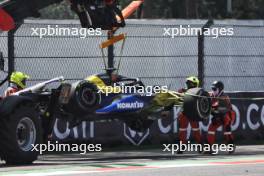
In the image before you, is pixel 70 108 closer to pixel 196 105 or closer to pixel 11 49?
pixel 196 105

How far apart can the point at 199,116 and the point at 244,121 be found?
Answer: 4467mm

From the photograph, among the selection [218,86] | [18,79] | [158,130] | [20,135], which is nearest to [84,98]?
[18,79]

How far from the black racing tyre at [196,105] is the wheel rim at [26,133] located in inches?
145

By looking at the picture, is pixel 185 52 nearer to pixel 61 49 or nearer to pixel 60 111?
pixel 61 49

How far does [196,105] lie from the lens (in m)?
17.5

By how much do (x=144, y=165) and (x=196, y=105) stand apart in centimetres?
313

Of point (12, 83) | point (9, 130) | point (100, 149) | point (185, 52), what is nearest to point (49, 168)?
point (9, 130)

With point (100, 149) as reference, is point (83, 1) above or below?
above

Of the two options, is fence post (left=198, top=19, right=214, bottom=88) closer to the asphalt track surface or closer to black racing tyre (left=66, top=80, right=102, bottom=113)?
the asphalt track surface

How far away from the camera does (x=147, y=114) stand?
17.6 metres

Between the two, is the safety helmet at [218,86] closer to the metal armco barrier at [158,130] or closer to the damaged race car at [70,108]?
the damaged race car at [70,108]

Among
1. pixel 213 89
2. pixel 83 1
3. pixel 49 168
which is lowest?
pixel 49 168

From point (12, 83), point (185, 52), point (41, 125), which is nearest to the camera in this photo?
point (41, 125)

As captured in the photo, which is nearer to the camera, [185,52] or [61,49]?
[61,49]
